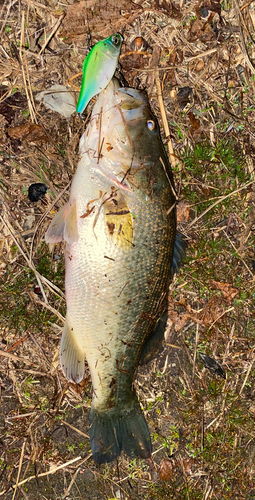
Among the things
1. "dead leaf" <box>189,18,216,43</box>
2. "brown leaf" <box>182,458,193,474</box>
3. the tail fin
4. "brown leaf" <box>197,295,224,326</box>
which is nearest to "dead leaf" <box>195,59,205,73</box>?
"dead leaf" <box>189,18,216,43</box>

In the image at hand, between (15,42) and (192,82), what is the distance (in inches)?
64.4

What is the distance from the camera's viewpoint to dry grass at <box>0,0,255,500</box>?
9.65 ft

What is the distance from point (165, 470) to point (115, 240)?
245 centimetres

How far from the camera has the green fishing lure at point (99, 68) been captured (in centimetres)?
233

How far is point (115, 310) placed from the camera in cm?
245

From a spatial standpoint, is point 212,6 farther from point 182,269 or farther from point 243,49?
point 182,269

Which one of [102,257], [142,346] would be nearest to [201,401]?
[142,346]

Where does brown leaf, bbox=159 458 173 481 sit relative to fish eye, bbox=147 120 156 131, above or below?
below

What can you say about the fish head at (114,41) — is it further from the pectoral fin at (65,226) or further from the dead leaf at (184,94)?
the pectoral fin at (65,226)

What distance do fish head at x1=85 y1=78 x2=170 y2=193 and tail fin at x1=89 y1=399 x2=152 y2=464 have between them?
1878mm

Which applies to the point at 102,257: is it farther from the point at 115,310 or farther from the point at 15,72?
the point at 15,72

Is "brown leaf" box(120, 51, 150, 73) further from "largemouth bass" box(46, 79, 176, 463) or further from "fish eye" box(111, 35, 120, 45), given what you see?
"largemouth bass" box(46, 79, 176, 463)

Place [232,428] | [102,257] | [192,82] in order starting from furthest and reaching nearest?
1. [232,428]
2. [192,82]
3. [102,257]

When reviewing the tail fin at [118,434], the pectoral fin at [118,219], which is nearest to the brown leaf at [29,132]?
the pectoral fin at [118,219]
